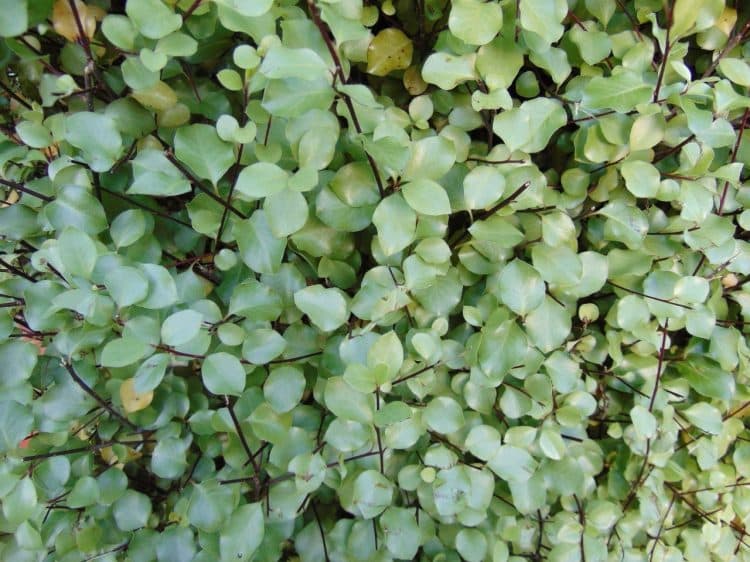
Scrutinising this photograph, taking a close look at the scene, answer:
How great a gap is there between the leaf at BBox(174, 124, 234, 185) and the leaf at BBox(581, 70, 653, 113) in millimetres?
424

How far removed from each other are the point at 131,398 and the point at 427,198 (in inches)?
18.4

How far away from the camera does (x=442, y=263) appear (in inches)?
24.5

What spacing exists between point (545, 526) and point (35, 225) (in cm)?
86

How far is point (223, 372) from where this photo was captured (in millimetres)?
567

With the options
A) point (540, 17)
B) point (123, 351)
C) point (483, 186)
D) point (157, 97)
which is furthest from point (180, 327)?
point (540, 17)

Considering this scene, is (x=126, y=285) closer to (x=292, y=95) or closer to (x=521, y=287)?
(x=292, y=95)

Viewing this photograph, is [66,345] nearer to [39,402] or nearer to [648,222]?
[39,402]

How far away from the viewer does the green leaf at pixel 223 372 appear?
566 mm

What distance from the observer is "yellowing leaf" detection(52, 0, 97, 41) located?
0.53 m

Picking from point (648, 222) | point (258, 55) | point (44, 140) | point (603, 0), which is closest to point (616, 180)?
point (648, 222)

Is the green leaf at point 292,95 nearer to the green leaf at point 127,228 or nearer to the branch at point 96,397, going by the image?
the green leaf at point 127,228

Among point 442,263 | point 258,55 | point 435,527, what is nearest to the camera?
point 258,55

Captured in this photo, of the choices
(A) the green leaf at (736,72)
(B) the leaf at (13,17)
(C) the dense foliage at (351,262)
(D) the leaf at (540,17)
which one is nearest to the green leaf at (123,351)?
(C) the dense foliage at (351,262)

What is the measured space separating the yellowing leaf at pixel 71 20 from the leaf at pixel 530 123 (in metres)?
0.47
